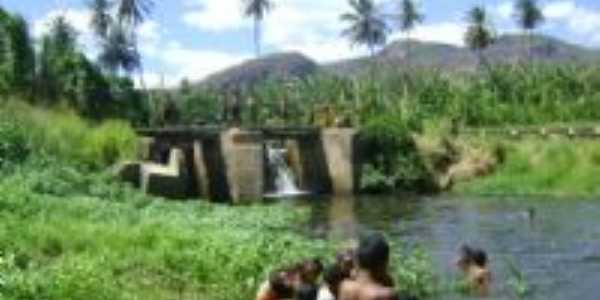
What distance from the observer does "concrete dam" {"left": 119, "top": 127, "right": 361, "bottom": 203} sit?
192ft

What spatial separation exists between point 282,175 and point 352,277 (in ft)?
187

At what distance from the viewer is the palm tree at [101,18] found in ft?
355

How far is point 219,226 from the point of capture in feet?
106

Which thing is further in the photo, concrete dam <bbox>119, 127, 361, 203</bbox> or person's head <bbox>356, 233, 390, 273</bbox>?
concrete dam <bbox>119, 127, 361, 203</bbox>

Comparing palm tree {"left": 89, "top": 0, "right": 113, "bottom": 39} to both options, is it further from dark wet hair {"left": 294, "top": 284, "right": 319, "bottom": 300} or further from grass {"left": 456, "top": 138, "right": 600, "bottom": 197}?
dark wet hair {"left": 294, "top": 284, "right": 319, "bottom": 300}

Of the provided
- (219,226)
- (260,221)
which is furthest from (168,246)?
(260,221)

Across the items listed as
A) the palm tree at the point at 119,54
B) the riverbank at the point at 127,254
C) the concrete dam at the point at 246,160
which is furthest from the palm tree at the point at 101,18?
the riverbank at the point at 127,254

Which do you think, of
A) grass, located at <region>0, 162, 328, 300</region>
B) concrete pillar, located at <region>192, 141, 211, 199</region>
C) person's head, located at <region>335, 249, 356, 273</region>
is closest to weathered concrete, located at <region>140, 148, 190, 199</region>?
concrete pillar, located at <region>192, 141, 211, 199</region>

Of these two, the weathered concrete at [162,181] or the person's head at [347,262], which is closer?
the person's head at [347,262]

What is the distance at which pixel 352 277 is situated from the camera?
516 inches

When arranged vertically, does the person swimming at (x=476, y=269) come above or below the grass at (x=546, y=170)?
above

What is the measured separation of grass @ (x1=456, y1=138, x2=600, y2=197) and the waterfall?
805cm

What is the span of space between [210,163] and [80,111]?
8684 mm

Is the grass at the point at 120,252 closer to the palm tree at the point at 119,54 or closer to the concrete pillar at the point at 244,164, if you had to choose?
the concrete pillar at the point at 244,164
